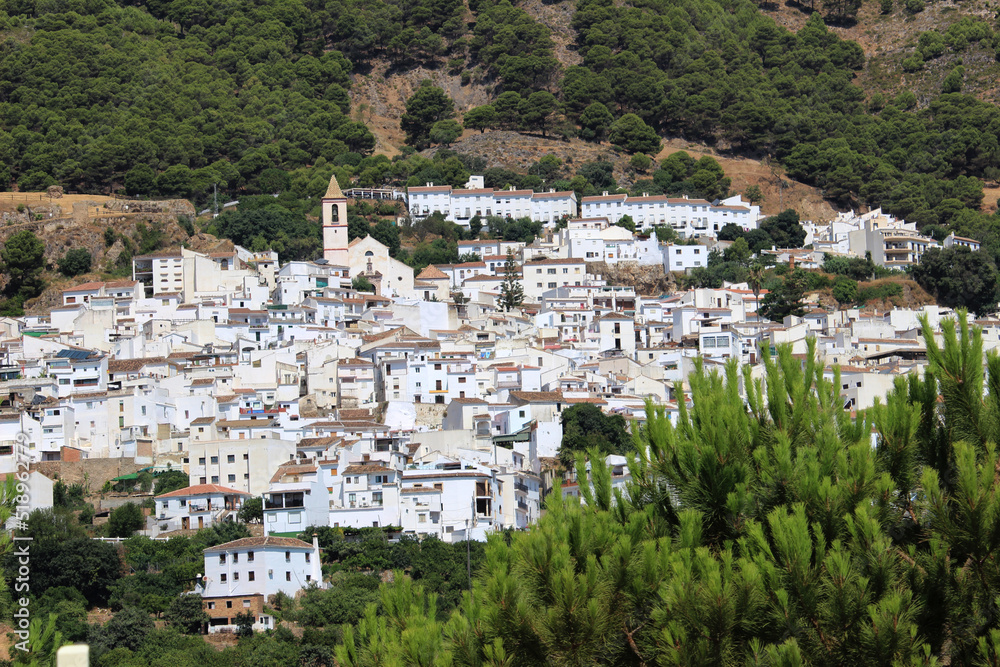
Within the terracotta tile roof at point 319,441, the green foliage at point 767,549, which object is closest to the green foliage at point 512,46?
the terracotta tile roof at point 319,441

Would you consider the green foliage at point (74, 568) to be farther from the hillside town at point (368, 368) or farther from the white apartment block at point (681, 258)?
the white apartment block at point (681, 258)

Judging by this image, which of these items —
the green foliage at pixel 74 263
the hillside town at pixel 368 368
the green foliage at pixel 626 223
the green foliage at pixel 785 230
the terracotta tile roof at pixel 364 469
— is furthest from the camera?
the green foliage at pixel 785 230

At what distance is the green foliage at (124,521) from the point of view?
113 feet

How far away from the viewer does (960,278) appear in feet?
191

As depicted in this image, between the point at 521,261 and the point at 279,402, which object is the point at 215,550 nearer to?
the point at 279,402

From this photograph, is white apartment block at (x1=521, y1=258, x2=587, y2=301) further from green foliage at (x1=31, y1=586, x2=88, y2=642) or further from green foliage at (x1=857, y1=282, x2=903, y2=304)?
green foliage at (x1=31, y1=586, x2=88, y2=642)

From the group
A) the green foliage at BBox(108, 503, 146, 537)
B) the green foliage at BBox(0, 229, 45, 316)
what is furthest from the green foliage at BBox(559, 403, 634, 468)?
the green foliage at BBox(0, 229, 45, 316)

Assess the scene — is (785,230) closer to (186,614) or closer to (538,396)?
(538,396)

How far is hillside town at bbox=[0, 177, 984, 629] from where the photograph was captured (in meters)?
34.7

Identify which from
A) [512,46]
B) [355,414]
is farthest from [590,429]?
[512,46]

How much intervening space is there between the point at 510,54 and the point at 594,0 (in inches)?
367

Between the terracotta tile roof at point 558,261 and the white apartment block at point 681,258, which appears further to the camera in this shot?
the white apartment block at point 681,258

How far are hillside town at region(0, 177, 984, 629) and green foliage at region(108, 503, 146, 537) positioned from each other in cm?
59

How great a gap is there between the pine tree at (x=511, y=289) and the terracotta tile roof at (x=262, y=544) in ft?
77.3
